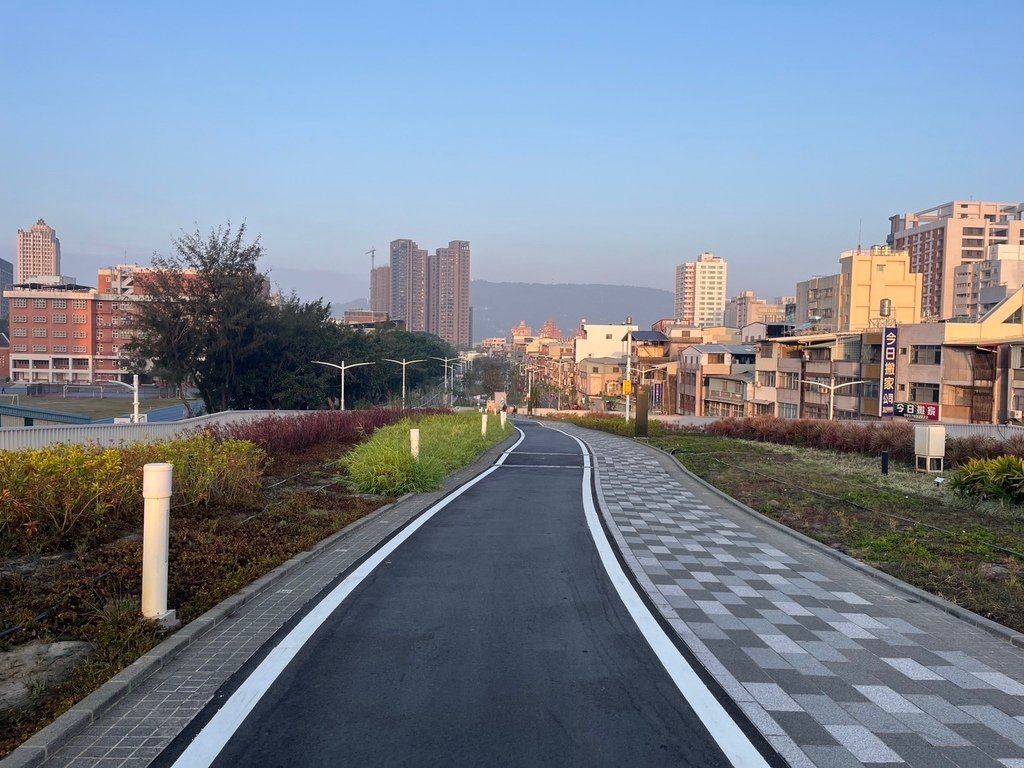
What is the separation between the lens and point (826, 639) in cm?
632

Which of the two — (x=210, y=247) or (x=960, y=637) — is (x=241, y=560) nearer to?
(x=960, y=637)

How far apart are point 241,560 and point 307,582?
941 mm

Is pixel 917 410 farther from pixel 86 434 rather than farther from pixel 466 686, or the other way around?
pixel 466 686

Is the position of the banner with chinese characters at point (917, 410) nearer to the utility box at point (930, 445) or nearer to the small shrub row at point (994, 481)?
the utility box at point (930, 445)

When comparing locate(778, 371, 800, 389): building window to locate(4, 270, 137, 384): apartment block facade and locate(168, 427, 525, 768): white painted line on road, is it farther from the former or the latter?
locate(4, 270, 137, 384): apartment block facade

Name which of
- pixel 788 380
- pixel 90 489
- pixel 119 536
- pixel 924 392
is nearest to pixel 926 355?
pixel 924 392

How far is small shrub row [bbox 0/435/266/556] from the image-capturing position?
322 inches

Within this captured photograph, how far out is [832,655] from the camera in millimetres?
5926

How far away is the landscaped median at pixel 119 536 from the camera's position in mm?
5246

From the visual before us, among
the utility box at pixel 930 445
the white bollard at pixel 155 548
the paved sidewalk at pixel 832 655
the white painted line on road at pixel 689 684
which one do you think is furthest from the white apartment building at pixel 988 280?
the white bollard at pixel 155 548

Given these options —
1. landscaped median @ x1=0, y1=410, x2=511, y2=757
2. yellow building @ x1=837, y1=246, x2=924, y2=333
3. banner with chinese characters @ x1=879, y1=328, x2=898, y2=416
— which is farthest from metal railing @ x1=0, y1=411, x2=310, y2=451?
yellow building @ x1=837, y1=246, x2=924, y2=333

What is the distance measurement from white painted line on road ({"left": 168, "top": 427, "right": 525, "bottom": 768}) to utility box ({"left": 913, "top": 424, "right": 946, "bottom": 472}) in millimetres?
16855

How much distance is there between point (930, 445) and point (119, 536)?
1896 cm

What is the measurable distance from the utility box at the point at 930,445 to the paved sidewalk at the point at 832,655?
39.1ft
